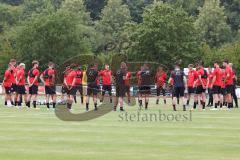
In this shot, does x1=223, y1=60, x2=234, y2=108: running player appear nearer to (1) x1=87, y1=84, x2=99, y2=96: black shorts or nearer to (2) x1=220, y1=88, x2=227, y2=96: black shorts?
(2) x1=220, y1=88, x2=227, y2=96: black shorts

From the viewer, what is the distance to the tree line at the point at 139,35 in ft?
293

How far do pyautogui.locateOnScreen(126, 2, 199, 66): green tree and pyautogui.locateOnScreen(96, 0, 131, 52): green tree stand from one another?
24666 mm

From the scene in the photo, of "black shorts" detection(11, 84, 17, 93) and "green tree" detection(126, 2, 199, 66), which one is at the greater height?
"green tree" detection(126, 2, 199, 66)

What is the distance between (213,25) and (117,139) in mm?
90982

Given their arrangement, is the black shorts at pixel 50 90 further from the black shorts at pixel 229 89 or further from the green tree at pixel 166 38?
the green tree at pixel 166 38

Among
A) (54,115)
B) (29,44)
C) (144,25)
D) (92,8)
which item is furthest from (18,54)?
(54,115)

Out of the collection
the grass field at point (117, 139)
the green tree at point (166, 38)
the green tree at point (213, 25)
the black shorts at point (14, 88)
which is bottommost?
the grass field at point (117, 139)

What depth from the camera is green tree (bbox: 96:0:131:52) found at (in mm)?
116812

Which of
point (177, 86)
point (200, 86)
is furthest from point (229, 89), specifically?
point (177, 86)

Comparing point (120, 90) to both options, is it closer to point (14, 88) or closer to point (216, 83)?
point (216, 83)

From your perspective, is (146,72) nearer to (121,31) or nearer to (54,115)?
(54,115)

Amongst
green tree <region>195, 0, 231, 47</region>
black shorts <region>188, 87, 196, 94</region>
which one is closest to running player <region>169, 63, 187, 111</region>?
black shorts <region>188, 87, 196, 94</region>

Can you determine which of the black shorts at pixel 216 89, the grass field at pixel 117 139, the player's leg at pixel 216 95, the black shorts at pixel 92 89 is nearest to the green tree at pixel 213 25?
the player's leg at pixel 216 95

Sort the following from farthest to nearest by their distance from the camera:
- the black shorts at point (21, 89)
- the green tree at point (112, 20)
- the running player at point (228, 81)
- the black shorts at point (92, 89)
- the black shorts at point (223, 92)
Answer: the green tree at point (112, 20)
the black shorts at point (21, 89)
the black shorts at point (223, 92)
the running player at point (228, 81)
the black shorts at point (92, 89)
